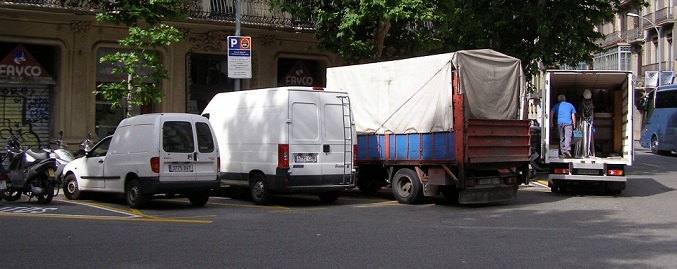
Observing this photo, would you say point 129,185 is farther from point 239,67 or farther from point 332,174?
point 239,67

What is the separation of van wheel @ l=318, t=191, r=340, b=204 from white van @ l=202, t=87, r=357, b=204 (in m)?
0.05

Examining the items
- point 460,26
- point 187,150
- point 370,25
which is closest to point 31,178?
point 187,150

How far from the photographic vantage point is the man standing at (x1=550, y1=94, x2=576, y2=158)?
55.6ft

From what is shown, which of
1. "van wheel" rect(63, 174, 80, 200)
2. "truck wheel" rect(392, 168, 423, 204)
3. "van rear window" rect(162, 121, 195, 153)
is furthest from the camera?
"van wheel" rect(63, 174, 80, 200)

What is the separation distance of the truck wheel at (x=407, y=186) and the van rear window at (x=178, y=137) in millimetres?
4294

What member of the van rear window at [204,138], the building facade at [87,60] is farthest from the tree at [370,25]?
the van rear window at [204,138]

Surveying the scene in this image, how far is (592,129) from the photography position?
17.6m

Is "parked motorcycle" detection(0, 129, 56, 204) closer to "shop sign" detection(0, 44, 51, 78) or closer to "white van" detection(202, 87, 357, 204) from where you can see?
"white van" detection(202, 87, 357, 204)

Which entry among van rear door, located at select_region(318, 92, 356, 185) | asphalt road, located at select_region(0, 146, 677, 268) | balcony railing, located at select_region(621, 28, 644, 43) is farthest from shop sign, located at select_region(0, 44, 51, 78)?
balcony railing, located at select_region(621, 28, 644, 43)

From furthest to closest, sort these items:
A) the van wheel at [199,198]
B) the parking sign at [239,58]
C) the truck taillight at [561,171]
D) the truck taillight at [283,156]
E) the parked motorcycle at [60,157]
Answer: the parking sign at [239,58]
the parked motorcycle at [60,157]
the truck taillight at [561,171]
the van wheel at [199,198]
the truck taillight at [283,156]

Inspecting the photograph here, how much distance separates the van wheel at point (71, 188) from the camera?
15477 millimetres

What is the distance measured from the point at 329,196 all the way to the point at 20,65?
10651mm

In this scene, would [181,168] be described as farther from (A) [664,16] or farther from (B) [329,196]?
(A) [664,16]

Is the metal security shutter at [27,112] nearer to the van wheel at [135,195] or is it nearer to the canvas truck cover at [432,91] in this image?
the van wheel at [135,195]
